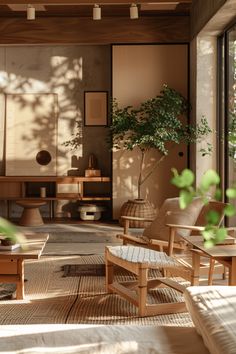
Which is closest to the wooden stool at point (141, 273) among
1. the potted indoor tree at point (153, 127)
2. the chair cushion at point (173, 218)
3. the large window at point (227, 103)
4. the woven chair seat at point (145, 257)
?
the woven chair seat at point (145, 257)

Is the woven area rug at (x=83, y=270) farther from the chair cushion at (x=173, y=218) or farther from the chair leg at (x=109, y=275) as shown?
the chair leg at (x=109, y=275)

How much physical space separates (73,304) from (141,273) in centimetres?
77

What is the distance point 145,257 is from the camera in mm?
4355

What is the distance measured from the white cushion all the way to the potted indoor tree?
5.55 metres

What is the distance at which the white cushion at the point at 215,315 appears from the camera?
5.80 ft

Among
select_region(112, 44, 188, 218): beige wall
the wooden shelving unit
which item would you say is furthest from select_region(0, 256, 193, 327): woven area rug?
select_region(112, 44, 188, 218): beige wall

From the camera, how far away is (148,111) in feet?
26.6

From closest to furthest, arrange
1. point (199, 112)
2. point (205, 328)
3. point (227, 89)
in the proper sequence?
point (205, 328) → point (227, 89) → point (199, 112)

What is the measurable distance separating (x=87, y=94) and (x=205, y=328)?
7.25 metres

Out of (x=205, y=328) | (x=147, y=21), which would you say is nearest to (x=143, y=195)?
(x=147, y=21)

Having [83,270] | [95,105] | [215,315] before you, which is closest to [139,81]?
[95,105]

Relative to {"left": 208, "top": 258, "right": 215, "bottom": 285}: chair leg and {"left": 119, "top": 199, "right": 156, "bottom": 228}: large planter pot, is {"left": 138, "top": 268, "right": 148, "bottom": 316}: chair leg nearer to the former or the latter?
{"left": 208, "top": 258, "right": 215, "bottom": 285}: chair leg

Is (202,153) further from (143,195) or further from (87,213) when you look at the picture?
A: (87,213)

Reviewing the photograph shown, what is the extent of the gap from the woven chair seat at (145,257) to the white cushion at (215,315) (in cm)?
175
